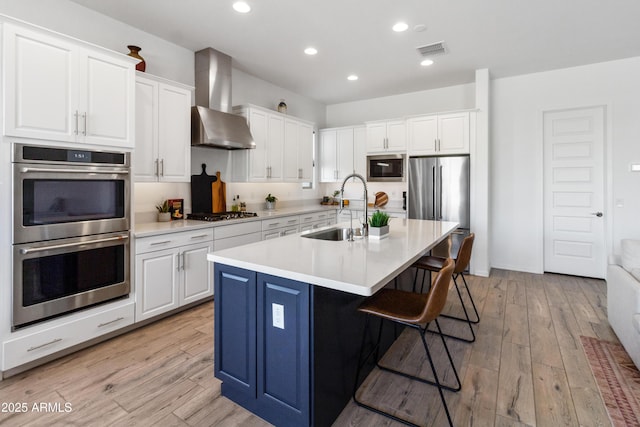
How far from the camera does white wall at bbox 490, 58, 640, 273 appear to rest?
14.2 feet

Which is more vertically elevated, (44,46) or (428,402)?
(44,46)

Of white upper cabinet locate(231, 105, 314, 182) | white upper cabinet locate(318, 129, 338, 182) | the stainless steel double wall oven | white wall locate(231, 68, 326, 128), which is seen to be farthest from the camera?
white upper cabinet locate(318, 129, 338, 182)

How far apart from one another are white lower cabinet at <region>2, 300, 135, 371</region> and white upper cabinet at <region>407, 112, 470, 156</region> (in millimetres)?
Result: 4299

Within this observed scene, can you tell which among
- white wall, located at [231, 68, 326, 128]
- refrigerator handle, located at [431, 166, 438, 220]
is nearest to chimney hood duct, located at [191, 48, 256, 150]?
white wall, located at [231, 68, 326, 128]

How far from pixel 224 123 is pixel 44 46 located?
1.82m

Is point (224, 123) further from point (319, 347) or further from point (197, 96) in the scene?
point (319, 347)

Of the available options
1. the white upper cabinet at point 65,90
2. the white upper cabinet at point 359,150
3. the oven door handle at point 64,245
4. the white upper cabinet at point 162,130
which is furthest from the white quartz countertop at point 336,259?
the white upper cabinet at point 359,150

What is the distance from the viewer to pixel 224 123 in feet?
13.0

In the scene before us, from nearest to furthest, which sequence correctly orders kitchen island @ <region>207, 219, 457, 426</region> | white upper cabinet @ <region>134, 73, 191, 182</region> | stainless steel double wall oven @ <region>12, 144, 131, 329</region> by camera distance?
1. kitchen island @ <region>207, 219, 457, 426</region>
2. stainless steel double wall oven @ <region>12, 144, 131, 329</region>
3. white upper cabinet @ <region>134, 73, 191, 182</region>

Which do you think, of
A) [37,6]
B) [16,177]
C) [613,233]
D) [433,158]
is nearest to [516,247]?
[613,233]

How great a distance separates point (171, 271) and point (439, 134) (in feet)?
13.3

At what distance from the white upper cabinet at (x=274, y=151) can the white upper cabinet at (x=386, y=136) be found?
1.03m

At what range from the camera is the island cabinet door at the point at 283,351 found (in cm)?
167

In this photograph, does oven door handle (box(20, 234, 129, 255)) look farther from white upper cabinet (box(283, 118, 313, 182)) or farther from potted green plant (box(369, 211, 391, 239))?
white upper cabinet (box(283, 118, 313, 182))
